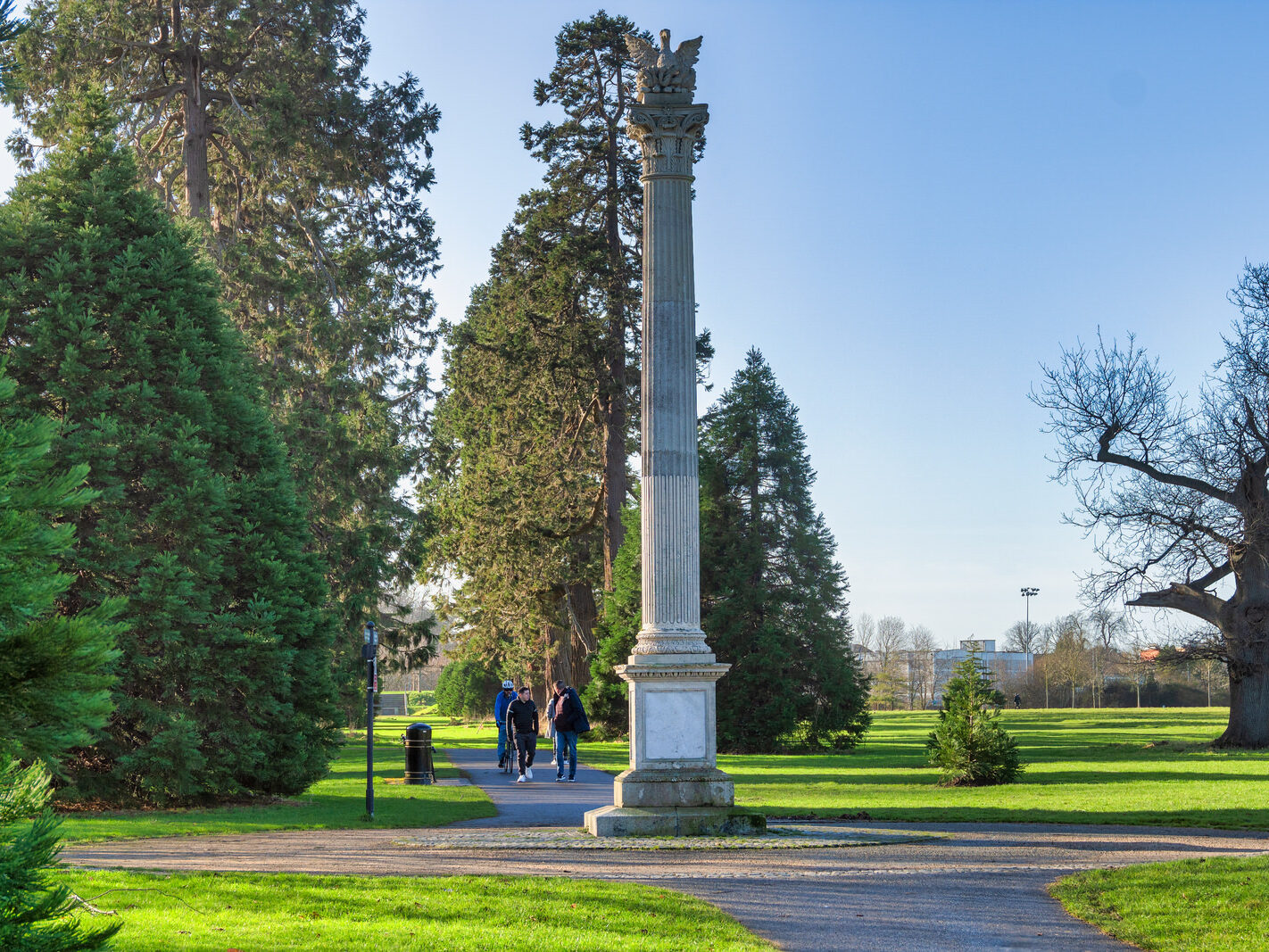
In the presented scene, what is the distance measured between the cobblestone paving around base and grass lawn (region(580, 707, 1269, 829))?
222 centimetres

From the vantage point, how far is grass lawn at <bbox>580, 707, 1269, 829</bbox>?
17875mm

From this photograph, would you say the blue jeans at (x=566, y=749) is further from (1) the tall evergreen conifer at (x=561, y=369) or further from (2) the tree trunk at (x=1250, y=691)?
(2) the tree trunk at (x=1250, y=691)

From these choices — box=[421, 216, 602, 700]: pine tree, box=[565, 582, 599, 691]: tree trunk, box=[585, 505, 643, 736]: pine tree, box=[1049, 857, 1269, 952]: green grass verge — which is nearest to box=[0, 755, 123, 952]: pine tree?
box=[1049, 857, 1269, 952]: green grass verge

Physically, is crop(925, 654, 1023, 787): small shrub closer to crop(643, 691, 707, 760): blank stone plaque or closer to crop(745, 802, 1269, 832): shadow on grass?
crop(745, 802, 1269, 832): shadow on grass

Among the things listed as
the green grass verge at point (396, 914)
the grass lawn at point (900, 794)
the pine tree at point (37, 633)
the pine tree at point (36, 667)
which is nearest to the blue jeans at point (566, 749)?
the grass lawn at point (900, 794)

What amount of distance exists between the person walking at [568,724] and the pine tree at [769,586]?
15.7 meters

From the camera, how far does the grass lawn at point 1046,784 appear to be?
1788 cm

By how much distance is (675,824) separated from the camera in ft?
49.9

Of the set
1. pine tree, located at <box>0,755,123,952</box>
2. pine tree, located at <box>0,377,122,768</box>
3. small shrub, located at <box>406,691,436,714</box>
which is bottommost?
small shrub, located at <box>406,691,436,714</box>

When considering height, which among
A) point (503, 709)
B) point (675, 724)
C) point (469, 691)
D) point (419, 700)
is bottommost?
point (419, 700)

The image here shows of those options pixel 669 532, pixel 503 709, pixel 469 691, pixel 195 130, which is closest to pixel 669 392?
pixel 669 532

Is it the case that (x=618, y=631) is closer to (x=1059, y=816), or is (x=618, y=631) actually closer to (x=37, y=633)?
(x=1059, y=816)

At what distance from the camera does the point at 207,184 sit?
28.0m

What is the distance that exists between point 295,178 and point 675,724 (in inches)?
797
